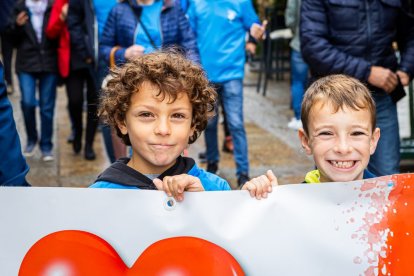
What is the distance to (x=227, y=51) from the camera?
20.4ft

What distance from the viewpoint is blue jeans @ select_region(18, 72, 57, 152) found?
23.6ft

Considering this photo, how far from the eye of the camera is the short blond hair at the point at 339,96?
2.71 metres

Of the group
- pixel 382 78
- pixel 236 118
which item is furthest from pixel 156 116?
pixel 236 118

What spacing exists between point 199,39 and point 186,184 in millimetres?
4047

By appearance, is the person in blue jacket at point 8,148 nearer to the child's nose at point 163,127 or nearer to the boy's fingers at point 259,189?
the child's nose at point 163,127

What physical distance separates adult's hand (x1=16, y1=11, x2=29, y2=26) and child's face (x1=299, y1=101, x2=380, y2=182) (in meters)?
4.87

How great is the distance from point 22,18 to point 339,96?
490cm

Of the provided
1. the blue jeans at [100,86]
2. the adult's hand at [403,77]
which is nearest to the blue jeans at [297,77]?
the blue jeans at [100,86]

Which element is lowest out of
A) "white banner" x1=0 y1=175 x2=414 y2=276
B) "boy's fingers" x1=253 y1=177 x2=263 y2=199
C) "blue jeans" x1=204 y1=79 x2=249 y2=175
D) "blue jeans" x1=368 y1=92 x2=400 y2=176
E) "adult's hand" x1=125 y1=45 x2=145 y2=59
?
"blue jeans" x1=204 y1=79 x2=249 y2=175

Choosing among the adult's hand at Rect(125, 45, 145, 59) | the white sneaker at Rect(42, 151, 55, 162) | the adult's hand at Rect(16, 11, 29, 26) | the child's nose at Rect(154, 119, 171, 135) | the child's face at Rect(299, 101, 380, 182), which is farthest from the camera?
the white sneaker at Rect(42, 151, 55, 162)

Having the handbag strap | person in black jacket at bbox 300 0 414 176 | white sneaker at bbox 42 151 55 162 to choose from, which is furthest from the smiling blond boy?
white sneaker at bbox 42 151 55 162

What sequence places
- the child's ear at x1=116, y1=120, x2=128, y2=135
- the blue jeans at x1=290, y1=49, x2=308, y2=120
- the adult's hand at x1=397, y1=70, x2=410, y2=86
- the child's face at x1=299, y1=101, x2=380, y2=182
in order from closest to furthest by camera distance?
the child's face at x1=299, y1=101, x2=380, y2=182, the child's ear at x1=116, y1=120, x2=128, y2=135, the adult's hand at x1=397, y1=70, x2=410, y2=86, the blue jeans at x1=290, y1=49, x2=308, y2=120

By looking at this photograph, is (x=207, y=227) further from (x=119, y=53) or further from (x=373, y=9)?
(x=119, y=53)

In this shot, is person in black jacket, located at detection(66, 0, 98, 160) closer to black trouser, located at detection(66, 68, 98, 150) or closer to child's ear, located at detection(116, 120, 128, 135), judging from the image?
black trouser, located at detection(66, 68, 98, 150)
